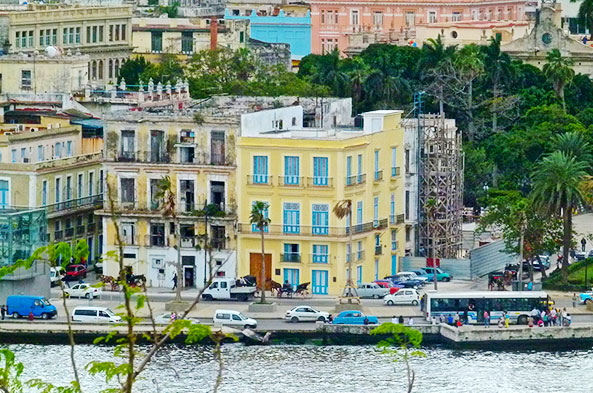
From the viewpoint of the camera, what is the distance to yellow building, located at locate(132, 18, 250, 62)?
17325cm

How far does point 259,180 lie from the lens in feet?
371

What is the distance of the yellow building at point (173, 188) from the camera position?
114m

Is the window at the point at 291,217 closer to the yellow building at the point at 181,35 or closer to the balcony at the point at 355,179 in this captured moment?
the balcony at the point at 355,179

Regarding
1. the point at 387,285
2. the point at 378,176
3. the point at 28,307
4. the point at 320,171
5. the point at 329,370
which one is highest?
the point at 320,171

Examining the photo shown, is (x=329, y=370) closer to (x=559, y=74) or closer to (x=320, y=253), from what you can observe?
(x=320, y=253)

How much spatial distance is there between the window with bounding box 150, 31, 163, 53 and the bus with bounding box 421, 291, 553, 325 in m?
70.8

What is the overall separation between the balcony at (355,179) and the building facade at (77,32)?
39142 millimetres

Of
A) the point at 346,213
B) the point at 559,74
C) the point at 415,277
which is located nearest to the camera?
the point at 346,213

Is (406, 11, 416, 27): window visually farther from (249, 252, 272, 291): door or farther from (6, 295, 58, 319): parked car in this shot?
(6, 295, 58, 319): parked car

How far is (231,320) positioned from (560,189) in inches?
717

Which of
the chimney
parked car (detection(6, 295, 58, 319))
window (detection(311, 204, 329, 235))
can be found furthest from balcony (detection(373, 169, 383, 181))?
the chimney

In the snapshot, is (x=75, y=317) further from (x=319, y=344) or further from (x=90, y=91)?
(x=90, y=91)

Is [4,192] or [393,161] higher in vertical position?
[393,161]

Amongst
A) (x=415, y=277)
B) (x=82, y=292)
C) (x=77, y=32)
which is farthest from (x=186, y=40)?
(x=82, y=292)
